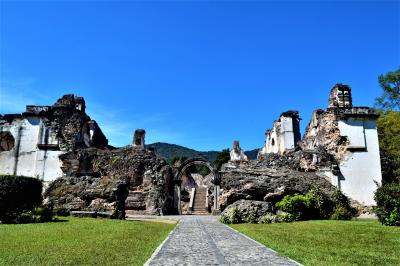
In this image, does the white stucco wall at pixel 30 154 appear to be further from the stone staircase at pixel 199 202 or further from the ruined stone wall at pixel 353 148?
the ruined stone wall at pixel 353 148

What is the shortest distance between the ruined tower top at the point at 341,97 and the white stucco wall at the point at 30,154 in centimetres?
2082

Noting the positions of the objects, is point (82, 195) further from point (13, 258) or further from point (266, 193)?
point (13, 258)

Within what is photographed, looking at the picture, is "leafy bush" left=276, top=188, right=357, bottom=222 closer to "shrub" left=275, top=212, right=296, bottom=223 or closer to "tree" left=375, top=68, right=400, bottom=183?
"shrub" left=275, top=212, right=296, bottom=223

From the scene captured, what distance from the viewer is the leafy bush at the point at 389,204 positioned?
13125 mm

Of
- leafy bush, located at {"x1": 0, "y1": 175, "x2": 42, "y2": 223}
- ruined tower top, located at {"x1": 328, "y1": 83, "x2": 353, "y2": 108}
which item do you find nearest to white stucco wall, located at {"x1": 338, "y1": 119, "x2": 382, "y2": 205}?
ruined tower top, located at {"x1": 328, "y1": 83, "x2": 353, "y2": 108}

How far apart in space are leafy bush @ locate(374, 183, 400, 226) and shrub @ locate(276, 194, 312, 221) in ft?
11.7

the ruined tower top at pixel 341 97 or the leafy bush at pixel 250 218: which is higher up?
the ruined tower top at pixel 341 97

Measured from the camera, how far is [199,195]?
1468 inches

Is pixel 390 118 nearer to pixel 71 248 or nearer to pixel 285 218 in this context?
pixel 285 218

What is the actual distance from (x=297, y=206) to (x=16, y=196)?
40.5 ft

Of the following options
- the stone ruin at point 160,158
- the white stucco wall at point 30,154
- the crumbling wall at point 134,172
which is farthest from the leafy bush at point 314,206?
the white stucco wall at point 30,154

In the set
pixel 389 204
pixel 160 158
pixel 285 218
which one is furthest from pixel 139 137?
pixel 389 204

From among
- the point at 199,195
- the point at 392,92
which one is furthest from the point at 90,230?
the point at 392,92

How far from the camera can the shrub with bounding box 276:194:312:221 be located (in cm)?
1655
